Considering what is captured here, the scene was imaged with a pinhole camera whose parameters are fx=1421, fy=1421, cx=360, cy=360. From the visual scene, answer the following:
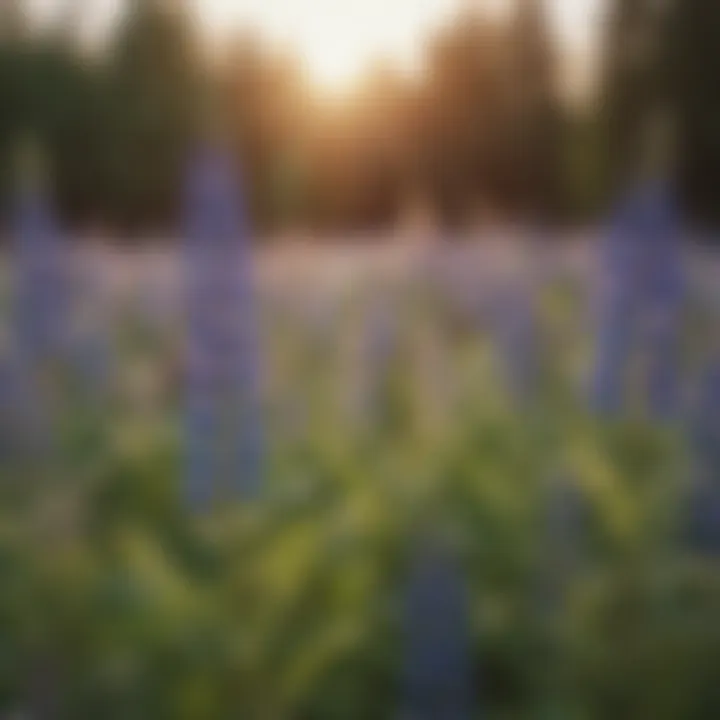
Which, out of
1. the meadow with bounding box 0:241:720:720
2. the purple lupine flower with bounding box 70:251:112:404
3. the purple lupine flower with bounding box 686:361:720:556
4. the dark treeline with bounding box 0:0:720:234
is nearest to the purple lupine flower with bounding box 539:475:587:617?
the meadow with bounding box 0:241:720:720

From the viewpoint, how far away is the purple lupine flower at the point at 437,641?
4.43ft

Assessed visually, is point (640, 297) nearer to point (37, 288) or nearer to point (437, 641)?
point (437, 641)

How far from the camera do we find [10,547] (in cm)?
164

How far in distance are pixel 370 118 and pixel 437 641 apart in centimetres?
291

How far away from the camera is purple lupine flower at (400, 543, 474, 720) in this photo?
1.35 m

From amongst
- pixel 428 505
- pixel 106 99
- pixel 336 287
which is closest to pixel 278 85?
pixel 106 99

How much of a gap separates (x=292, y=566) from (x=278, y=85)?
330 cm

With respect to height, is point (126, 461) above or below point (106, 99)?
below

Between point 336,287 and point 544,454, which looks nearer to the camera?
point 544,454

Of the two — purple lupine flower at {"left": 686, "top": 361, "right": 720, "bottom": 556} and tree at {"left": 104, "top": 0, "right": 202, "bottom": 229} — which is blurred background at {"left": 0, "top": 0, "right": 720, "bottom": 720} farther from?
tree at {"left": 104, "top": 0, "right": 202, "bottom": 229}

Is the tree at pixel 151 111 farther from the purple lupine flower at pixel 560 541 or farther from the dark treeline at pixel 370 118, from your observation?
the purple lupine flower at pixel 560 541

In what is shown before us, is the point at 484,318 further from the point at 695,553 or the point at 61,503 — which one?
the point at 61,503

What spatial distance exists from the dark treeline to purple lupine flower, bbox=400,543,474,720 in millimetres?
1821

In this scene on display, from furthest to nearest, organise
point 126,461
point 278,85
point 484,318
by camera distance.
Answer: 1. point 278,85
2. point 484,318
3. point 126,461
